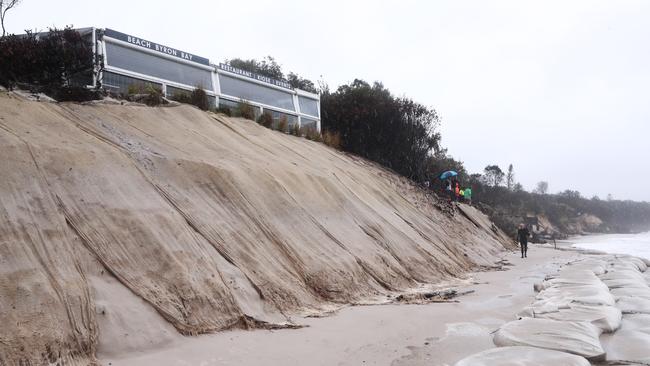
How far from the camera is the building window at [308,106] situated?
20.6m

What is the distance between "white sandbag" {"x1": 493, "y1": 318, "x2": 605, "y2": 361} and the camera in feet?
16.4

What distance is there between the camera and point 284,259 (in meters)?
8.10

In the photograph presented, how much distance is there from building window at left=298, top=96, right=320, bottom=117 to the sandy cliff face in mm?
8010

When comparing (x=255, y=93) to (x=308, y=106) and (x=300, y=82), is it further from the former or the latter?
(x=300, y=82)

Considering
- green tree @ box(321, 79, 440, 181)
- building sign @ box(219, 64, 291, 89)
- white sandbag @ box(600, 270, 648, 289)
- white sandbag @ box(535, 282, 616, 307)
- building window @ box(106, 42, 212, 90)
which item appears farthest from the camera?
green tree @ box(321, 79, 440, 181)

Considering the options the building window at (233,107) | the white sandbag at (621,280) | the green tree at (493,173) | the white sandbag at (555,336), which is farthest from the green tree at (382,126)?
the green tree at (493,173)

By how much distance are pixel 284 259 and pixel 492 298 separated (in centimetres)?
410

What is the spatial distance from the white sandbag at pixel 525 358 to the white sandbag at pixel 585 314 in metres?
1.72

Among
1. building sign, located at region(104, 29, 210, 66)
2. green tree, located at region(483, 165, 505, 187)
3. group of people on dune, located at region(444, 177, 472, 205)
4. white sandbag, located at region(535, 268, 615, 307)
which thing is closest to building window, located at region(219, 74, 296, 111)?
building sign, located at region(104, 29, 210, 66)

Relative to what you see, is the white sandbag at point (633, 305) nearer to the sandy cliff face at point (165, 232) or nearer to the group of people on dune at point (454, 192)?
the sandy cliff face at point (165, 232)

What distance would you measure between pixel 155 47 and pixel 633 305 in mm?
13677

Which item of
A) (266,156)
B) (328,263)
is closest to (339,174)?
(266,156)

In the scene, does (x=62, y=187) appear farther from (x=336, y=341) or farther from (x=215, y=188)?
(x=336, y=341)

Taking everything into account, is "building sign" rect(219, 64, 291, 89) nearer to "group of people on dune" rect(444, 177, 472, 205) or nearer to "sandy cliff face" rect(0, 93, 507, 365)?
"sandy cliff face" rect(0, 93, 507, 365)
